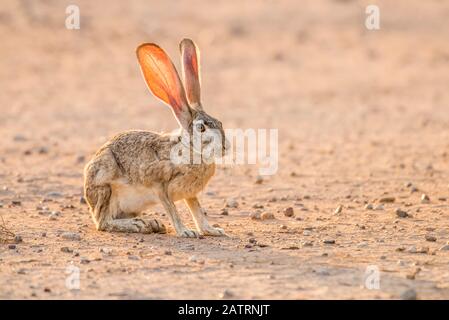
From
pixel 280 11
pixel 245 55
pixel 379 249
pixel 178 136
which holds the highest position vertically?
pixel 280 11

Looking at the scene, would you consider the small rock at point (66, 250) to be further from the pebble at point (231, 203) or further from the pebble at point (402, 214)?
the pebble at point (402, 214)

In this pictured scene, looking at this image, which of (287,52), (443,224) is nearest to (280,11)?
(287,52)

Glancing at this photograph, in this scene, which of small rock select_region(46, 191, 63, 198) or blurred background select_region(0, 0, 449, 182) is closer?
small rock select_region(46, 191, 63, 198)

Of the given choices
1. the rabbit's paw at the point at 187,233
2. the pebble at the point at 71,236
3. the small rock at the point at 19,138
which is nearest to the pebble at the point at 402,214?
the rabbit's paw at the point at 187,233

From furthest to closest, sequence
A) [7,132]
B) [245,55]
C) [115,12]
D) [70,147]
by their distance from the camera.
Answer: [115,12], [245,55], [7,132], [70,147]

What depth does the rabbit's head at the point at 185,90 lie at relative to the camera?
7.39 metres

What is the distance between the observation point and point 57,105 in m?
15.4

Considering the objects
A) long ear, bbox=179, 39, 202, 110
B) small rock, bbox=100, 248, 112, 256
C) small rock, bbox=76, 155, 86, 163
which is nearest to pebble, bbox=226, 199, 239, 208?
long ear, bbox=179, 39, 202, 110

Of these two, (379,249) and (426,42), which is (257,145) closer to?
(379,249)

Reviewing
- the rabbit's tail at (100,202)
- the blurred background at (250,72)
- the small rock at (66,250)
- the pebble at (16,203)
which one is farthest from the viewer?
the blurred background at (250,72)

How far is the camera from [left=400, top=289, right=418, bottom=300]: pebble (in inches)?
229

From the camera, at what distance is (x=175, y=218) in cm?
766

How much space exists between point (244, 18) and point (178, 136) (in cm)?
1508

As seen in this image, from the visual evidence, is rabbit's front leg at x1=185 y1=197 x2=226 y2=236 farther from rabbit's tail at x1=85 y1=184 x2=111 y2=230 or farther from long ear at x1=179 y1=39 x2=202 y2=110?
long ear at x1=179 y1=39 x2=202 y2=110
